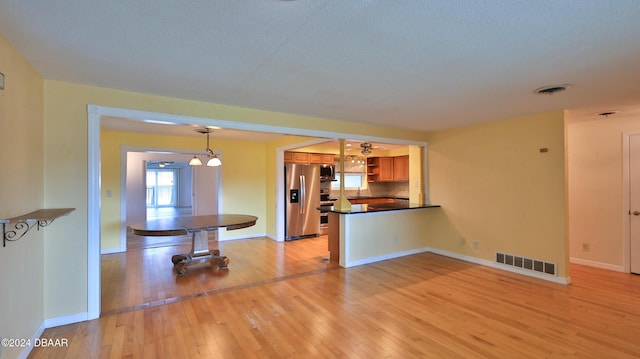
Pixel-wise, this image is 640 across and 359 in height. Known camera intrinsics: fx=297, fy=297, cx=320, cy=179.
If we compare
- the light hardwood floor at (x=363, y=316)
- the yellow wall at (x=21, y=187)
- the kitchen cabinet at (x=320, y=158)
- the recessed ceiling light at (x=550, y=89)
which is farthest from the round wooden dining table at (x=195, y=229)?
the recessed ceiling light at (x=550, y=89)

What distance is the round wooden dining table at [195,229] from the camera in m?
3.72

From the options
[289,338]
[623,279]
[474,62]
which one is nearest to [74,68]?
[289,338]

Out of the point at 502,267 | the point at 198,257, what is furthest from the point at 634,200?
the point at 198,257

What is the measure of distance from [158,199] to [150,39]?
13581 millimetres

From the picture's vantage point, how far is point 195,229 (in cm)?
388

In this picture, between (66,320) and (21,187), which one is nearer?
(21,187)

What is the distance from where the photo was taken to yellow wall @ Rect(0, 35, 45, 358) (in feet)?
6.03

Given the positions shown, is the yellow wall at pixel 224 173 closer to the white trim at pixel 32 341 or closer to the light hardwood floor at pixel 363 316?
the light hardwood floor at pixel 363 316

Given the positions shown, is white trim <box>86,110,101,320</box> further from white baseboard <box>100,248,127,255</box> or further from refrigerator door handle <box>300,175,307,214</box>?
refrigerator door handle <box>300,175,307,214</box>

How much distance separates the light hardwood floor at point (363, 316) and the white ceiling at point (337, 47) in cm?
214

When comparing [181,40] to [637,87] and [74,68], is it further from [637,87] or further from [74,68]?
[637,87]

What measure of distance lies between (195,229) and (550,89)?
13.9ft

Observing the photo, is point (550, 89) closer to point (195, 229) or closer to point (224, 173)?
point (195, 229)

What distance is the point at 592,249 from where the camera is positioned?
14.5 feet
